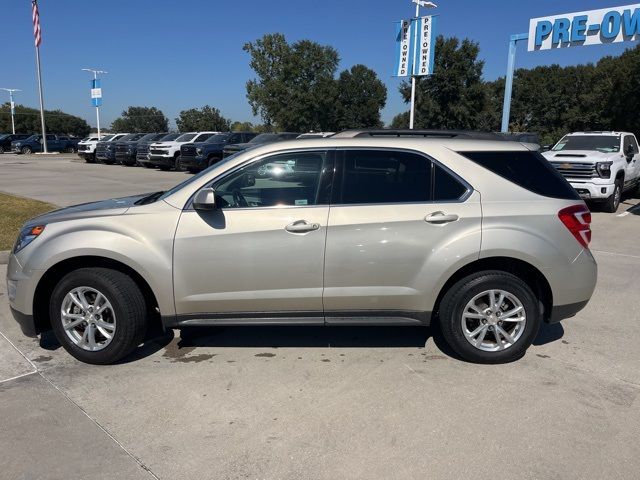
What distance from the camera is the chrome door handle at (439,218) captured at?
390 cm

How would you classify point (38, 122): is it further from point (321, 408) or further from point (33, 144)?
point (321, 408)

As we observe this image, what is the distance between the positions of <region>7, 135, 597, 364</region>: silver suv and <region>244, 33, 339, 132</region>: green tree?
→ 2073 inches

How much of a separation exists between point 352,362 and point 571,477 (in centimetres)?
180

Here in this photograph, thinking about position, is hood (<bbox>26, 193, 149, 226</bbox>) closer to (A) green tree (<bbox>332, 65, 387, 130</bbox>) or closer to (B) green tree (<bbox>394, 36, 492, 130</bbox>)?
(B) green tree (<bbox>394, 36, 492, 130</bbox>)

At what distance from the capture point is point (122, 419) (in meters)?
3.33

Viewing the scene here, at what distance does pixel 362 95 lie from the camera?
86062mm

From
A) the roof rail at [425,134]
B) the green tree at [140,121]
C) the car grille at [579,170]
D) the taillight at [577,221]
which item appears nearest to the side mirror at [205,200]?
the roof rail at [425,134]

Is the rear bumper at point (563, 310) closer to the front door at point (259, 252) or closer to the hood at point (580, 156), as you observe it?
the front door at point (259, 252)

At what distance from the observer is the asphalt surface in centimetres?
289

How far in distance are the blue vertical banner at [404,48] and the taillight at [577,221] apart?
72.1 ft

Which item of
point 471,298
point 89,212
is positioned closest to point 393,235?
point 471,298

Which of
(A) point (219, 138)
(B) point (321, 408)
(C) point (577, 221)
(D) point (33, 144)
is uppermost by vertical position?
(A) point (219, 138)

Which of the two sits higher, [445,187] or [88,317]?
[445,187]

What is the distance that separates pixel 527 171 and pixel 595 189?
916cm
